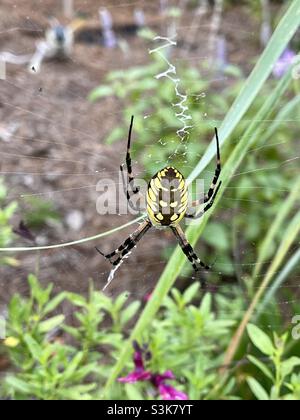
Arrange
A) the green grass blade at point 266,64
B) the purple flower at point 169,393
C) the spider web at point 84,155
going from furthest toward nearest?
the spider web at point 84,155, the purple flower at point 169,393, the green grass blade at point 266,64

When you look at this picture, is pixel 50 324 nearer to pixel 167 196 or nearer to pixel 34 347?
pixel 34 347

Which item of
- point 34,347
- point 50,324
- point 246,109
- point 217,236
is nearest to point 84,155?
point 217,236

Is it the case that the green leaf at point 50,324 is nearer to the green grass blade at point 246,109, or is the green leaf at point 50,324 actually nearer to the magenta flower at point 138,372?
the magenta flower at point 138,372

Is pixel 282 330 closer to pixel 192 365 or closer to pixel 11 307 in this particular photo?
pixel 192 365

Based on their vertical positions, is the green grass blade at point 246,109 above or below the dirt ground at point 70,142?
below

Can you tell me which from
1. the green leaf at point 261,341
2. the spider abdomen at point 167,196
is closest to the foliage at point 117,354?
the green leaf at point 261,341
